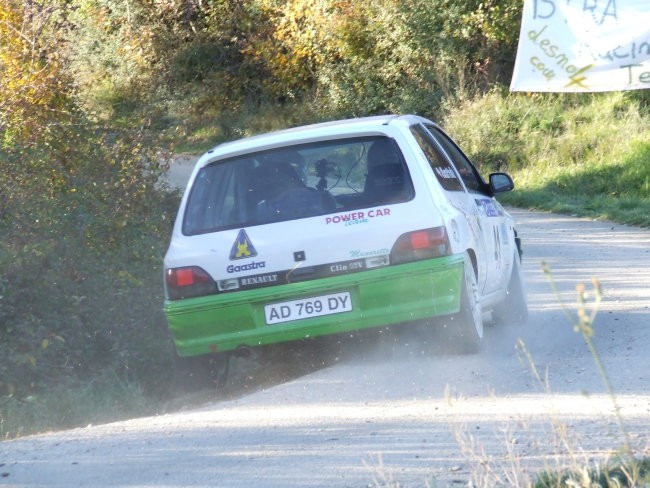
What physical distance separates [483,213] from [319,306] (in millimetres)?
1854

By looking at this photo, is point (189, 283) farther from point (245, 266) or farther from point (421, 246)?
point (421, 246)

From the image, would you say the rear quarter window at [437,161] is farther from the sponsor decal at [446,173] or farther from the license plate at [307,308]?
the license plate at [307,308]

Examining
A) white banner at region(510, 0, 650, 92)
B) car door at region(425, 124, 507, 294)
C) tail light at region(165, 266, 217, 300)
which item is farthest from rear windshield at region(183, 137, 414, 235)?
white banner at region(510, 0, 650, 92)

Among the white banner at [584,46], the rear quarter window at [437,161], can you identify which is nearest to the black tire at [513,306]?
the rear quarter window at [437,161]

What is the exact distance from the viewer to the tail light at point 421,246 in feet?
24.1

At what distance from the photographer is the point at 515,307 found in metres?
9.44

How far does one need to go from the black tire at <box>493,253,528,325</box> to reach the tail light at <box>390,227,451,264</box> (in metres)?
2.10

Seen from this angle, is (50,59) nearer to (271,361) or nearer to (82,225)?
(82,225)

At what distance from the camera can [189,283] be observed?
298 inches

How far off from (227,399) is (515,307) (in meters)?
2.58

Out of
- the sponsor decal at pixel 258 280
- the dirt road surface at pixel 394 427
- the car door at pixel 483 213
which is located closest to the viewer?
the dirt road surface at pixel 394 427

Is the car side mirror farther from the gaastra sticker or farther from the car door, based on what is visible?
the gaastra sticker

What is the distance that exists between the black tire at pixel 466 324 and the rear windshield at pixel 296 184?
0.68 metres

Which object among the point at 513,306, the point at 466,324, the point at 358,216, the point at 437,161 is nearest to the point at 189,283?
the point at 358,216
